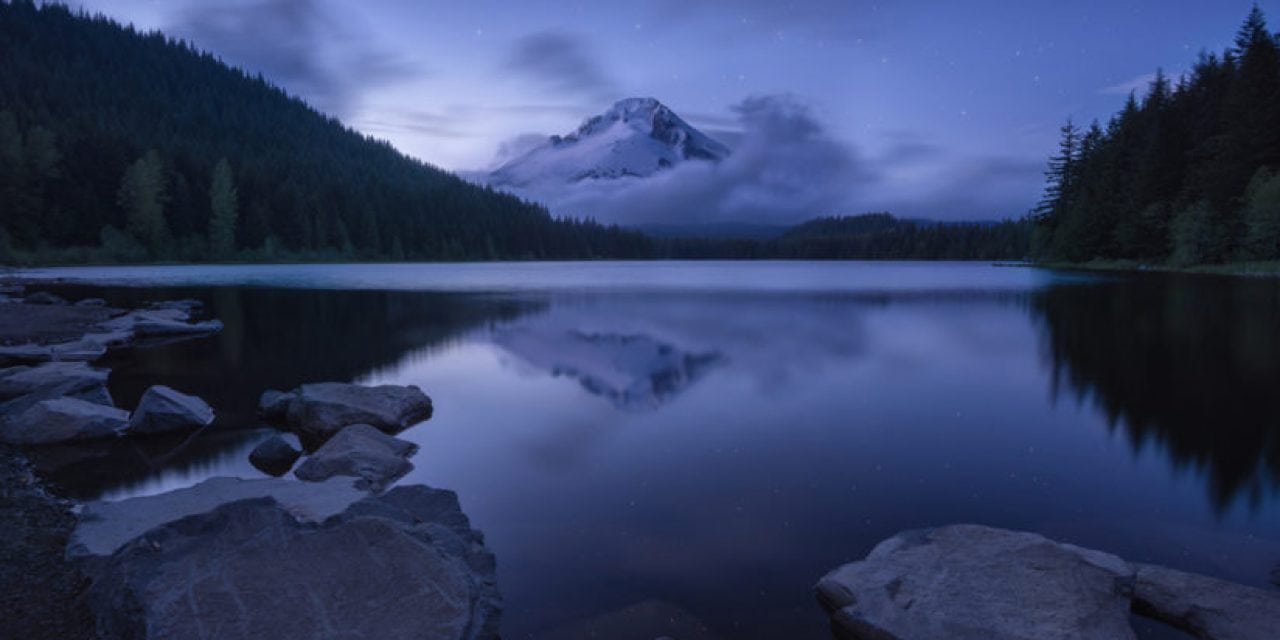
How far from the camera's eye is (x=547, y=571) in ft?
27.8

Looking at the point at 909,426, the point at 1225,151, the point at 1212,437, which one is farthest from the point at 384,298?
the point at 1225,151

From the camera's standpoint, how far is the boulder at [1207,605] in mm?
6590

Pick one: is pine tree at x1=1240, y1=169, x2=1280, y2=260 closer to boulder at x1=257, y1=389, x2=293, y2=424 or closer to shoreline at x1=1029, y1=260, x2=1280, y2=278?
shoreline at x1=1029, y1=260, x2=1280, y2=278

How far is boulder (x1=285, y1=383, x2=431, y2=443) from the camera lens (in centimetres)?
1476

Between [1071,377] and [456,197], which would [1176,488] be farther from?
[456,197]

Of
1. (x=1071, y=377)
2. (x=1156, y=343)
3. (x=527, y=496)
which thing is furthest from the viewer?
(x=1156, y=343)

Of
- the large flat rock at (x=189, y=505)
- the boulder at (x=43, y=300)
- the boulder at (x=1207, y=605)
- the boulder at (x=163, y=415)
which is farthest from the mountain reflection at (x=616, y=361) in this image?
the boulder at (x=43, y=300)

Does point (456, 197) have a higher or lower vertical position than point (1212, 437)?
higher

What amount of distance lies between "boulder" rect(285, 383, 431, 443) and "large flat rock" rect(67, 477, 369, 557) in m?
4.26

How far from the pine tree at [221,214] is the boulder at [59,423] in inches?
4778

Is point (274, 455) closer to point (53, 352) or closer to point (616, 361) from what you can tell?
point (616, 361)

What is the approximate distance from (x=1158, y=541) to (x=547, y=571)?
26.5 ft

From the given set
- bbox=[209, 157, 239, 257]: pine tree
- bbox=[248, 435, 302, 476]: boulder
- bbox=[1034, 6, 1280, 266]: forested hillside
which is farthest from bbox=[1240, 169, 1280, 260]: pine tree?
bbox=[209, 157, 239, 257]: pine tree

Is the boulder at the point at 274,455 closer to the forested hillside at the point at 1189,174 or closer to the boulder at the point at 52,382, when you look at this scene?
the boulder at the point at 52,382
